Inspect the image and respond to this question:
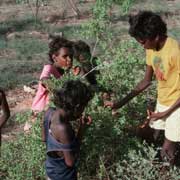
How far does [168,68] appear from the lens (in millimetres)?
4008

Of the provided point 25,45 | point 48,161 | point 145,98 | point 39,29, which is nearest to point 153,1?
point 39,29

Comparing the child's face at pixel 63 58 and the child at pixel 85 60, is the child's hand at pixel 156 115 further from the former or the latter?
the child's face at pixel 63 58

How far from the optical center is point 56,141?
11.6 ft

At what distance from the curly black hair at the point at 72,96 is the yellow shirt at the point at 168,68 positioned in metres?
0.78

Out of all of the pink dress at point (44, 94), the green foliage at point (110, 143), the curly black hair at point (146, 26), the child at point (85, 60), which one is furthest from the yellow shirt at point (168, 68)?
the pink dress at point (44, 94)

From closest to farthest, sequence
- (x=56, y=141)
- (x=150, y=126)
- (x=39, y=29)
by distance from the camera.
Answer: (x=56, y=141), (x=150, y=126), (x=39, y=29)

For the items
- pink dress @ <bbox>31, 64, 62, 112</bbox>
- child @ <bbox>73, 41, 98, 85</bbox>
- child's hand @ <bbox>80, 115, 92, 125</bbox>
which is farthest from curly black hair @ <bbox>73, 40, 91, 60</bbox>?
child's hand @ <bbox>80, 115, 92, 125</bbox>

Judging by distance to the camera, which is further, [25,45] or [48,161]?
[25,45]

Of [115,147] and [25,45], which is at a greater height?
[115,147]

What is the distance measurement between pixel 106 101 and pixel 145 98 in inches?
24.2

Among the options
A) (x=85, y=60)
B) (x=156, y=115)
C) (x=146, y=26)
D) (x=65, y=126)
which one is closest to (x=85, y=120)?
(x=65, y=126)

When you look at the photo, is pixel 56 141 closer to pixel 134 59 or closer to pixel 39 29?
pixel 134 59

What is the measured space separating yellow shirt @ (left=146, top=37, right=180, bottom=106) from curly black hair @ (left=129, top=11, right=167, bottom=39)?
0.47 feet

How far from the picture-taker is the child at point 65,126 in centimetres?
348
